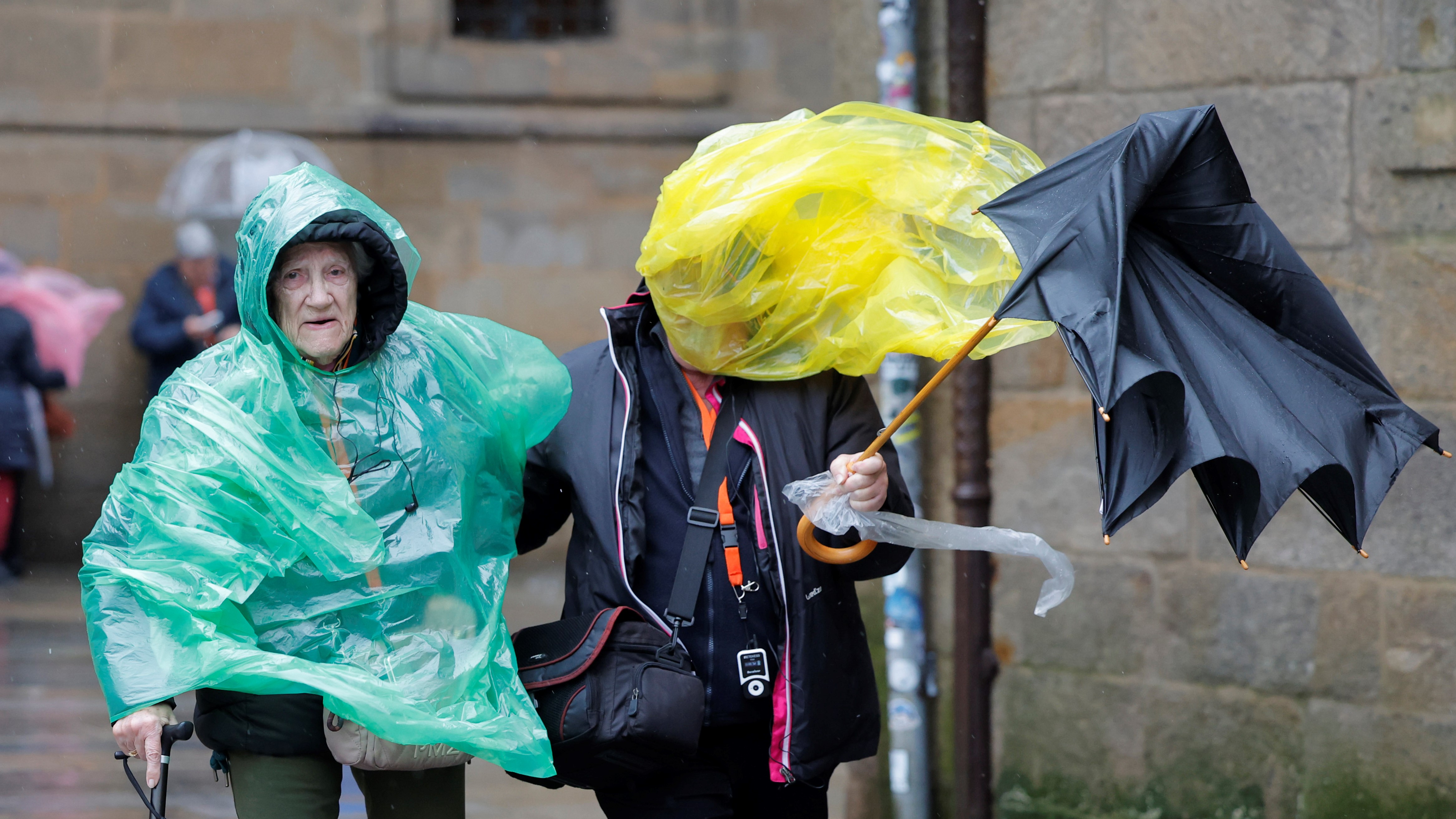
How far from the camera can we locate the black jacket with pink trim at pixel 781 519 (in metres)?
2.86

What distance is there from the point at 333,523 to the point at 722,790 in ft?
2.91

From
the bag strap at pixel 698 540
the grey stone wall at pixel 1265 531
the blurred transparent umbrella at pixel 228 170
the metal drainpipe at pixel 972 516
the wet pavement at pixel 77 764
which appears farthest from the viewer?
the blurred transparent umbrella at pixel 228 170

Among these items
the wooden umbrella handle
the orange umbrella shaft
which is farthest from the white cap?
the orange umbrella shaft

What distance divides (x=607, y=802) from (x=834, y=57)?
107 inches

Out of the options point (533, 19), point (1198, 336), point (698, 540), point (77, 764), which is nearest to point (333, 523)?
point (698, 540)

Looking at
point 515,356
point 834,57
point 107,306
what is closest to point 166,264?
point 107,306

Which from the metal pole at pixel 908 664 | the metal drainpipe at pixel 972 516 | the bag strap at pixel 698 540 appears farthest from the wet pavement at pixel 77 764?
the bag strap at pixel 698 540

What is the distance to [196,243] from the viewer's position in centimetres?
895

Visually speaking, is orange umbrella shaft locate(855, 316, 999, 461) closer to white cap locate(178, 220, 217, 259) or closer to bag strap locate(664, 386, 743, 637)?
bag strap locate(664, 386, 743, 637)

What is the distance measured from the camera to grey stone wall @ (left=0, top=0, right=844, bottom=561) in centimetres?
915

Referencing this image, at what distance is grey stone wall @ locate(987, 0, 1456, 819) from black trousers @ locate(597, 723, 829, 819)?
5.51 feet

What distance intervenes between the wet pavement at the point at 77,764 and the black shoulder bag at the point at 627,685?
1.68 metres

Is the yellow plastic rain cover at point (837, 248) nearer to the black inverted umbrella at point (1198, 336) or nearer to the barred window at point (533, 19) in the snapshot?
the black inverted umbrella at point (1198, 336)

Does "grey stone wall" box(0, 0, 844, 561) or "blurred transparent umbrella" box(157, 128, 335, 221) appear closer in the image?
"blurred transparent umbrella" box(157, 128, 335, 221)
